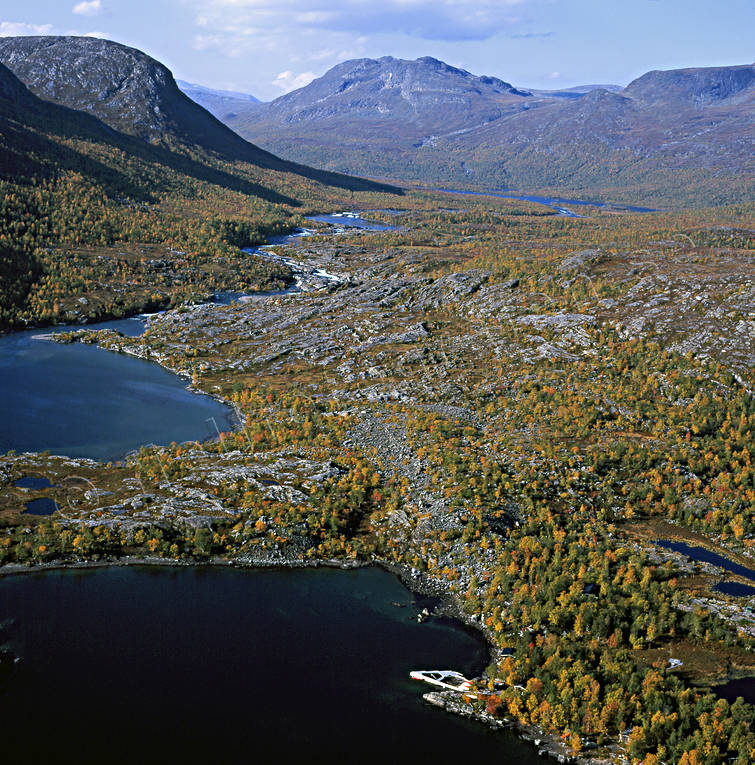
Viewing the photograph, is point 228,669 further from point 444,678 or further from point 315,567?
point 444,678

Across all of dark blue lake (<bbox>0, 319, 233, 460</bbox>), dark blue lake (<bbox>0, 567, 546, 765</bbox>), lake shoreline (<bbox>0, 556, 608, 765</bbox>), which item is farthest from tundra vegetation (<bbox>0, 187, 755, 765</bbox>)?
dark blue lake (<bbox>0, 319, 233, 460</bbox>)

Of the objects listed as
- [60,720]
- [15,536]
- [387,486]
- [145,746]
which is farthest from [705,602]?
[15,536]

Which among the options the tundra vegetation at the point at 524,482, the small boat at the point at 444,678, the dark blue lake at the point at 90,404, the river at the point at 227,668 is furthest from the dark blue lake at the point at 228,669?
the dark blue lake at the point at 90,404

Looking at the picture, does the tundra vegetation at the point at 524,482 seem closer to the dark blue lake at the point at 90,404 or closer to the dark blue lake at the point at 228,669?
the dark blue lake at the point at 228,669

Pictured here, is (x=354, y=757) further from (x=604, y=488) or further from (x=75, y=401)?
(x=75, y=401)

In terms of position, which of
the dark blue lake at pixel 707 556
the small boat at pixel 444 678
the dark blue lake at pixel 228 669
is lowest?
the dark blue lake at pixel 228 669

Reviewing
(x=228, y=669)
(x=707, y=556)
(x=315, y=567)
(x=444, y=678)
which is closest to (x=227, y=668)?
(x=228, y=669)
